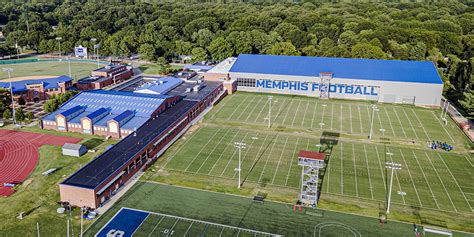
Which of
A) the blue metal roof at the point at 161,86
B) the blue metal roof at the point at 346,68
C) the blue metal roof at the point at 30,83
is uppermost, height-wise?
the blue metal roof at the point at 346,68

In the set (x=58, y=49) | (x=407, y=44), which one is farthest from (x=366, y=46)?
(x=58, y=49)

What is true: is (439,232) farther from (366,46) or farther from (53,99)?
(366,46)

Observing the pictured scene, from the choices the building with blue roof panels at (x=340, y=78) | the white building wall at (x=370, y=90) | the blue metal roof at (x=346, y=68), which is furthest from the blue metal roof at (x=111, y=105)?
the white building wall at (x=370, y=90)

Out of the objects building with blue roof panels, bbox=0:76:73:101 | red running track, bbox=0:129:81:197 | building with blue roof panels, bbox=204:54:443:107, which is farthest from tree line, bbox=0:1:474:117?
red running track, bbox=0:129:81:197

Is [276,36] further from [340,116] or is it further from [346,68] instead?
[340,116]

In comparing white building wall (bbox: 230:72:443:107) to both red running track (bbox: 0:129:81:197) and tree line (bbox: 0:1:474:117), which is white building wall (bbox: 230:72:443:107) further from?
red running track (bbox: 0:129:81:197)

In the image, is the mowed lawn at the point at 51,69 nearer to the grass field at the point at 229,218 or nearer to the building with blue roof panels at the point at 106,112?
the building with blue roof panels at the point at 106,112
